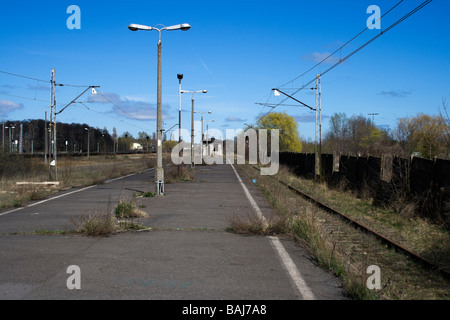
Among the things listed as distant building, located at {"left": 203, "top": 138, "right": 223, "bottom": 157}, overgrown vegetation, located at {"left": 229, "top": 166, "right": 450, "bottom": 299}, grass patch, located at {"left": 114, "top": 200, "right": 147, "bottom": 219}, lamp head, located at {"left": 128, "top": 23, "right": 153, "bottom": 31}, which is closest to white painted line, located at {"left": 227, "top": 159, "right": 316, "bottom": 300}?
overgrown vegetation, located at {"left": 229, "top": 166, "right": 450, "bottom": 299}

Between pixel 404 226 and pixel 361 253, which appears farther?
pixel 404 226

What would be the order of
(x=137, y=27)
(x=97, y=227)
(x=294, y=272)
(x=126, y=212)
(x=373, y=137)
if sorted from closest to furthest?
1. (x=294, y=272)
2. (x=97, y=227)
3. (x=126, y=212)
4. (x=137, y=27)
5. (x=373, y=137)

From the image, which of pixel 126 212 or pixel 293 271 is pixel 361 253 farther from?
pixel 126 212

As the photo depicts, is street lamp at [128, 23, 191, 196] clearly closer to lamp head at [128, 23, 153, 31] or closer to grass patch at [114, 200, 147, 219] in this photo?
lamp head at [128, 23, 153, 31]

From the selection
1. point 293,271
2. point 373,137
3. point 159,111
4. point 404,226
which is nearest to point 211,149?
point 373,137

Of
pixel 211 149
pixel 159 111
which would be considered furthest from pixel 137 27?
pixel 211 149

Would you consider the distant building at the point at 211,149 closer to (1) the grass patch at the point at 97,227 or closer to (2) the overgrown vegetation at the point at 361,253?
(2) the overgrown vegetation at the point at 361,253

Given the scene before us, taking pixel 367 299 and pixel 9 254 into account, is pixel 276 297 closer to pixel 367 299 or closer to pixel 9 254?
pixel 367 299

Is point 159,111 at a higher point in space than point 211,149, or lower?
higher

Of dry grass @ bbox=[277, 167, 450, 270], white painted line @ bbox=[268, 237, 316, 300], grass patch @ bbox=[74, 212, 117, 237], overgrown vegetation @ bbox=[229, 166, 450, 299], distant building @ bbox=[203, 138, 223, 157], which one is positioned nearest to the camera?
white painted line @ bbox=[268, 237, 316, 300]

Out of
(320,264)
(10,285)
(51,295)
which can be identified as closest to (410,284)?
(320,264)

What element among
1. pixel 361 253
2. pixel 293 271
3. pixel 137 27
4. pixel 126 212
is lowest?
pixel 361 253

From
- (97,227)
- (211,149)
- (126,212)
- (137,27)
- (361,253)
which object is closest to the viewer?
(361,253)
